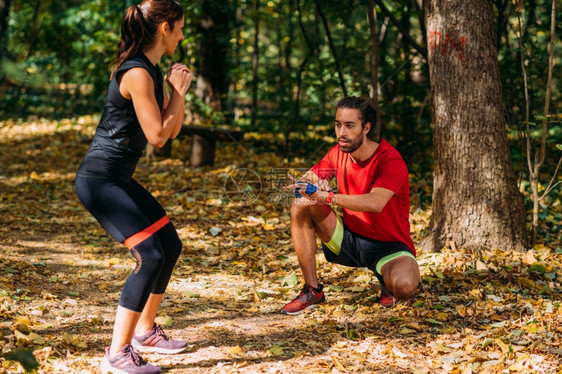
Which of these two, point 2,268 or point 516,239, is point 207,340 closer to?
point 2,268

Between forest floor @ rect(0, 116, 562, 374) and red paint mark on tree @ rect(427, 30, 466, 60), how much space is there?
166cm

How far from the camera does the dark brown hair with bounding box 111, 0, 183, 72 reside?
2764mm

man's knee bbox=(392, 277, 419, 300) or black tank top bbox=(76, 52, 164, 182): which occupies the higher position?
black tank top bbox=(76, 52, 164, 182)

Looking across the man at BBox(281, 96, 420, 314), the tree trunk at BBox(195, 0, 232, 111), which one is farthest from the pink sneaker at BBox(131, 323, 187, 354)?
the tree trunk at BBox(195, 0, 232, 111)

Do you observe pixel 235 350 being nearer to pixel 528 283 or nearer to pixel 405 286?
pixel 405 286

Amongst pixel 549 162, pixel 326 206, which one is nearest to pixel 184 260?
pixel 326 206

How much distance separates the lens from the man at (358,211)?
3.66 m

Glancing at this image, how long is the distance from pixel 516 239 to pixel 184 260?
114 inches

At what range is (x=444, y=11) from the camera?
15.4 feet

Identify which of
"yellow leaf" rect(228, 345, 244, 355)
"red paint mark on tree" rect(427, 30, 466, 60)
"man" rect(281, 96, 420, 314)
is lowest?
"yellow leaf" rect(228, 345, 244, 355)

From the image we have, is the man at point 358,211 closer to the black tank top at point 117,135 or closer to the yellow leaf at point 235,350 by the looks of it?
the yellow leaf at point 235,350

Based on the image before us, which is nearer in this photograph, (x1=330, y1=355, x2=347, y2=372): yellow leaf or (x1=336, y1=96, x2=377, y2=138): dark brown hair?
(x1=330, y1=355, x2=347, y2=372): yellow leaf

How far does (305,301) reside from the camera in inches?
156

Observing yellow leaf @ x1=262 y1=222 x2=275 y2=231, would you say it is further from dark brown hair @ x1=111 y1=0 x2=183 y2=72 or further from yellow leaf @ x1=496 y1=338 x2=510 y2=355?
dark brown hair @ x1=111 y1=0 x2=183 y2=72
